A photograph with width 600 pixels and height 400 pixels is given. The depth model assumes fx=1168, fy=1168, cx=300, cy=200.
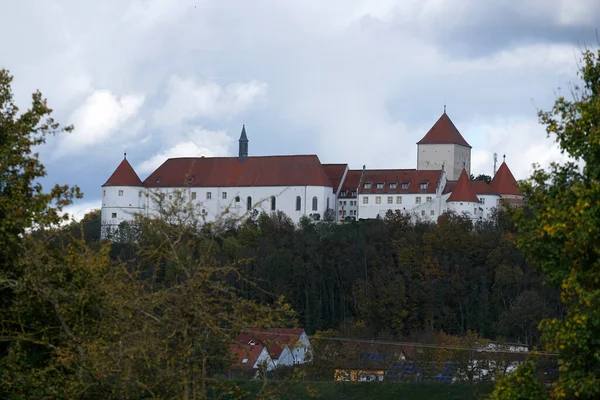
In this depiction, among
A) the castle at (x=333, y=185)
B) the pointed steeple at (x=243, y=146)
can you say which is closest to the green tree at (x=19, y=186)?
the castle at (x=333, y=185)

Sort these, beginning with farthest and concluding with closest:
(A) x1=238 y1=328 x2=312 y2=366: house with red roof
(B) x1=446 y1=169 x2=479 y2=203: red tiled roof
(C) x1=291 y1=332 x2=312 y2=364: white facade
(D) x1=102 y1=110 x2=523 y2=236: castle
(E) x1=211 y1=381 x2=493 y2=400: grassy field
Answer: (D) x1=102 y1=110 x2=523 y2=236: castle, (B) x1=446 y1=169 x2=479 y2=203: red tiled roof, (E) x1=211 y1=381 x2=493 y2=400: grassy field, (C) x1=291 y1=332 x2=312 y2=364: white facade, (A) x1=238 y1=328 x2=312 y2=366: house with red roof

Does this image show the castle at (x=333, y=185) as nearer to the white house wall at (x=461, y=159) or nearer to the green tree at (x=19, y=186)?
the white house wall at (x=461, y=159)

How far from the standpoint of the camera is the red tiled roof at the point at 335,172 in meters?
90.9

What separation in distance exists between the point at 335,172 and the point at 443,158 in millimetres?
8809

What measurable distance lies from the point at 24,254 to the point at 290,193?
7650 cm

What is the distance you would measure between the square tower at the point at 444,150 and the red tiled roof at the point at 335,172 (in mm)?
6465

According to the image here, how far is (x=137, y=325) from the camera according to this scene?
35.2ft

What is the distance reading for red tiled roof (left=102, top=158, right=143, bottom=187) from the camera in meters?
93.4

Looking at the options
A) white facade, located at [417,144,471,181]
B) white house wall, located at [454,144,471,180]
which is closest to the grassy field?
white facade, located at [417,144,471,181]

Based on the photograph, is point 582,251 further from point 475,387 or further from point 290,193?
point 290,193

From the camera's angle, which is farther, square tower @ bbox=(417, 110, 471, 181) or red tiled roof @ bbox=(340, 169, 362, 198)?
square tower @ bbox=(417, 110, 471, 181)

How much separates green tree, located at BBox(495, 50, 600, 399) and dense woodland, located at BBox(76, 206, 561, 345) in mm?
46450

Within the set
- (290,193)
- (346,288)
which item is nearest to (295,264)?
(346,288)

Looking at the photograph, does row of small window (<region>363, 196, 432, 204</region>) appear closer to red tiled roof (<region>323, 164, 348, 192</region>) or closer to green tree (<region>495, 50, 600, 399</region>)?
red tiled roof (<region>323, 164, 348, 192</region>)
